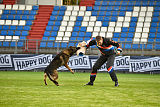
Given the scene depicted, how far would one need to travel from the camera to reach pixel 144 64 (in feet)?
65.0

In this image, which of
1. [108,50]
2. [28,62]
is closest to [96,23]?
[28,62]

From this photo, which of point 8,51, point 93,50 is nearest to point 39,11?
point 8,51

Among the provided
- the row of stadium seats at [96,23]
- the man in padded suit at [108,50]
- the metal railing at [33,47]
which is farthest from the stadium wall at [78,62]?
the man in padded suit at [108,50]

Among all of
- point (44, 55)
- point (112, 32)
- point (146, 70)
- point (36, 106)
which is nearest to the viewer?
point (36, 106)

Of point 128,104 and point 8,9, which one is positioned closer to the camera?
point 128,104

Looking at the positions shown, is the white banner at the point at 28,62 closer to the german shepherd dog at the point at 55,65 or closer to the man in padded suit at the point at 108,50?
the german shepherd dog at the point at 55,65

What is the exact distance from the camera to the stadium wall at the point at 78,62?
1978 centimetres

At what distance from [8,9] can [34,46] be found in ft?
40.9

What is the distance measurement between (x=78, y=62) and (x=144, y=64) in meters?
4.42

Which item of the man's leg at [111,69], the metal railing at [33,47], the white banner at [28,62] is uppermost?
the man's leg at [111,69]

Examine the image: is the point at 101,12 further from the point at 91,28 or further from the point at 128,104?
the point at 128,104

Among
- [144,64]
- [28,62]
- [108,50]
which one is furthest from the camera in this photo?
[28,62]

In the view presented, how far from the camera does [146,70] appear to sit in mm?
19828

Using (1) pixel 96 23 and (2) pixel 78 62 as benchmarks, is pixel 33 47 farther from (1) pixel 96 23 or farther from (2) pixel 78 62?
(1) pixel 96 23
